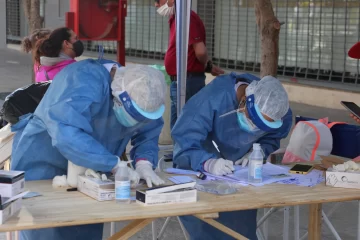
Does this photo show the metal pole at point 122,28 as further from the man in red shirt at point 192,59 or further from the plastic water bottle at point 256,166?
the plastic water bottle at point 256,166

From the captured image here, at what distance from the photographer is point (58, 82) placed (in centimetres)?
328

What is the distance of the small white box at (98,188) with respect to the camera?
3.06m

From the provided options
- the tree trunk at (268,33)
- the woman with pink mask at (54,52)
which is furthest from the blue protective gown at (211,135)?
the woman with pink mask at (54,52)

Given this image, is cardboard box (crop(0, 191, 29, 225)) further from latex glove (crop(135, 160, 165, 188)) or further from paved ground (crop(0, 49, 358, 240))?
paved ground (crop(0, 49, 358, 240))

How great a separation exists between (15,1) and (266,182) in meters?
18.0

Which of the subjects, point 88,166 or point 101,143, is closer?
point 88,166

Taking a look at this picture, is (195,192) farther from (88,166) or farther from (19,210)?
(19,210)

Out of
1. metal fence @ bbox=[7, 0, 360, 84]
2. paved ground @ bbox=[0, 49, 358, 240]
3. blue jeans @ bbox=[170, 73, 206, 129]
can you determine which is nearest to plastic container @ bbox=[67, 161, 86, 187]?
paved ground @ bbox=[0, 49, 358, 240]

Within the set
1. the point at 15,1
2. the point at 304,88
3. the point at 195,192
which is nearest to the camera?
the point at 195,192

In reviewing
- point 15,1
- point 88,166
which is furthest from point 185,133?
point 15,1

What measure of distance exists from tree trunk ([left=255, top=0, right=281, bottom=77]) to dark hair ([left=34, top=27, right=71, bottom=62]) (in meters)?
1.60

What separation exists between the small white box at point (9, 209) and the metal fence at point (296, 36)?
829 cm

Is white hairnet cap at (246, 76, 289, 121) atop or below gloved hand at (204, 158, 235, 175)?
atop

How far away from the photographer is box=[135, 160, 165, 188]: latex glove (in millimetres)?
3285
